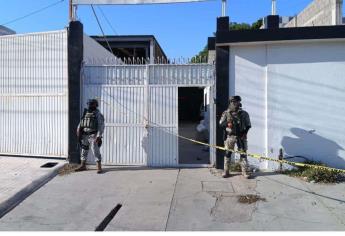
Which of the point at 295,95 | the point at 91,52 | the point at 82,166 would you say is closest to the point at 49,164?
the point at 82,166

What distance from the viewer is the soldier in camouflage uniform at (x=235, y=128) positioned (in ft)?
26.6

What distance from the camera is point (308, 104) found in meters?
8.86

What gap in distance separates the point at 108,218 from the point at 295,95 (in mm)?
5315

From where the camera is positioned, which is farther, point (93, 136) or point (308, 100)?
point (308, 100)

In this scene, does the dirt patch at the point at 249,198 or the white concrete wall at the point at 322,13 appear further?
the white concrete wall at the point at 322,13

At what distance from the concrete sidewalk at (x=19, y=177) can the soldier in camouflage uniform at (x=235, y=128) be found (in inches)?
153

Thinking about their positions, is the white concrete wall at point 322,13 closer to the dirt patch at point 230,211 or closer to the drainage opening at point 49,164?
the dirt patch at point 230,211

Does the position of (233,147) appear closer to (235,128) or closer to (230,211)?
(235,128)

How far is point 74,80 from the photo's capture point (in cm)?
941

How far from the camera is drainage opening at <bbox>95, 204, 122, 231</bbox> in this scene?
554cm

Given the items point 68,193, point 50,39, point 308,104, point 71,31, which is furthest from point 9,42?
point 308,104

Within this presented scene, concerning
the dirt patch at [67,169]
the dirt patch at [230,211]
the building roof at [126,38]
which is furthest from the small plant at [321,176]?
the building roof at [126,38]

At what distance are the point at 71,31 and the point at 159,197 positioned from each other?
4.91 m

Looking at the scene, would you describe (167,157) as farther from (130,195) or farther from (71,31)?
(71,31)
